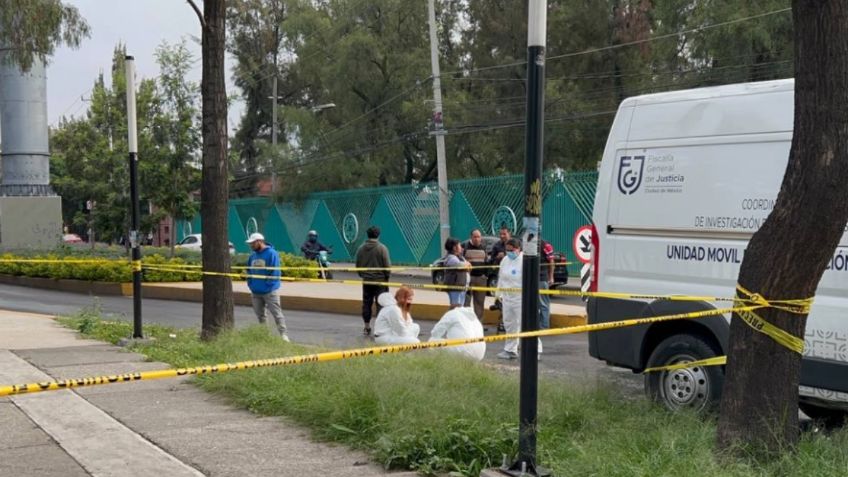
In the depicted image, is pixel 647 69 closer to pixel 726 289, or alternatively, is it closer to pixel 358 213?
pixel 358 213

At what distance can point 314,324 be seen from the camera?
1522 cm

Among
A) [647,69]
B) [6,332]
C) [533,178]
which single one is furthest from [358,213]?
[533,178]

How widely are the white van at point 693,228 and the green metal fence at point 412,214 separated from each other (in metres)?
15.6

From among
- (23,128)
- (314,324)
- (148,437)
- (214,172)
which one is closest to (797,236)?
(148,437)

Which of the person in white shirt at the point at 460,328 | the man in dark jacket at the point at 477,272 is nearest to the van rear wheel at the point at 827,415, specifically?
the person in white shirt at the point at 460,328

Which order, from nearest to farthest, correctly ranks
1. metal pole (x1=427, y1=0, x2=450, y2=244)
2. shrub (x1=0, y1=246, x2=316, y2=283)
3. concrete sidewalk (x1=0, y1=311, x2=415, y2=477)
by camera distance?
1. concrete sidewalk (x1=0, y1=311, x2=415, y2=477)
2. shrub (x1=0, y1=246, x2=316, y2=283)
3. metal pole (x1=427, y1=0, x2=450, y2=244)

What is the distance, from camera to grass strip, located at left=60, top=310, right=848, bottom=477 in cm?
484

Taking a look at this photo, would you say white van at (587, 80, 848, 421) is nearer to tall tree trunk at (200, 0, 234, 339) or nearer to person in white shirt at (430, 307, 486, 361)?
person in white shirt at (430, 307, 486, 361)

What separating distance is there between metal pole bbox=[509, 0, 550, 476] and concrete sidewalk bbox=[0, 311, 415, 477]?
40.4 inches

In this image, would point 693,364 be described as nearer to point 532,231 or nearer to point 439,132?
point 532,231

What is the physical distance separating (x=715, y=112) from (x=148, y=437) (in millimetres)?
4898

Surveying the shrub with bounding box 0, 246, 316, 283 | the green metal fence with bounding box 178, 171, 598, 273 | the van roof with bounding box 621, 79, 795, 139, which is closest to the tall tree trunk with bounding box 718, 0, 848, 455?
the van roof with bounding box 621, 79, 795, 139

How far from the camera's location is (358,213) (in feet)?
117

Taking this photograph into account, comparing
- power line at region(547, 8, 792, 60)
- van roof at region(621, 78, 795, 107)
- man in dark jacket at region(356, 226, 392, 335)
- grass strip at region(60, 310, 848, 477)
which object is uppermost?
power line at region(547, 8, 792, 60)
